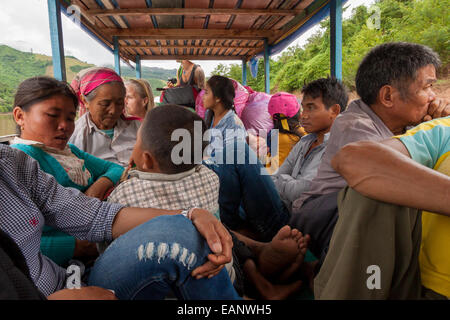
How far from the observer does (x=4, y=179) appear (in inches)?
30.0

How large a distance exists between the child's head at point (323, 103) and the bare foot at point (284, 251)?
1068mm

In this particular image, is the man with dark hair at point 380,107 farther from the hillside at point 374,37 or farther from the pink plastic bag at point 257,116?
the pink plastic bag at point 257,116

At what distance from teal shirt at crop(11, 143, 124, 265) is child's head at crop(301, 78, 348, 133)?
57.0 inches

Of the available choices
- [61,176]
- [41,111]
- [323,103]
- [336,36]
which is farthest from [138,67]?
[61,176]

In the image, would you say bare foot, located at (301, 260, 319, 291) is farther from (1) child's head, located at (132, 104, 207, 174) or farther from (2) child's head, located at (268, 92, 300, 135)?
(2) child's head, located at (268, 92, 300, 135)

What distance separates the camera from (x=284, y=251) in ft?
4.40

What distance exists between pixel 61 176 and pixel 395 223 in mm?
1283

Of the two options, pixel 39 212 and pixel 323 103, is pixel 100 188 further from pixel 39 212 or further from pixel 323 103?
pixel 323 103

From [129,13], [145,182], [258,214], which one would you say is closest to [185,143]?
[145,182]

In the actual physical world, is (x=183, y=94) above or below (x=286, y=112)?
above

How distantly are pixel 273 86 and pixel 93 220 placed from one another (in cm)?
727

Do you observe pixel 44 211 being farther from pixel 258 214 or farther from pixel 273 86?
pixel 273 86

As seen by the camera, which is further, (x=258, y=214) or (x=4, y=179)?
(x=258, y=214)
